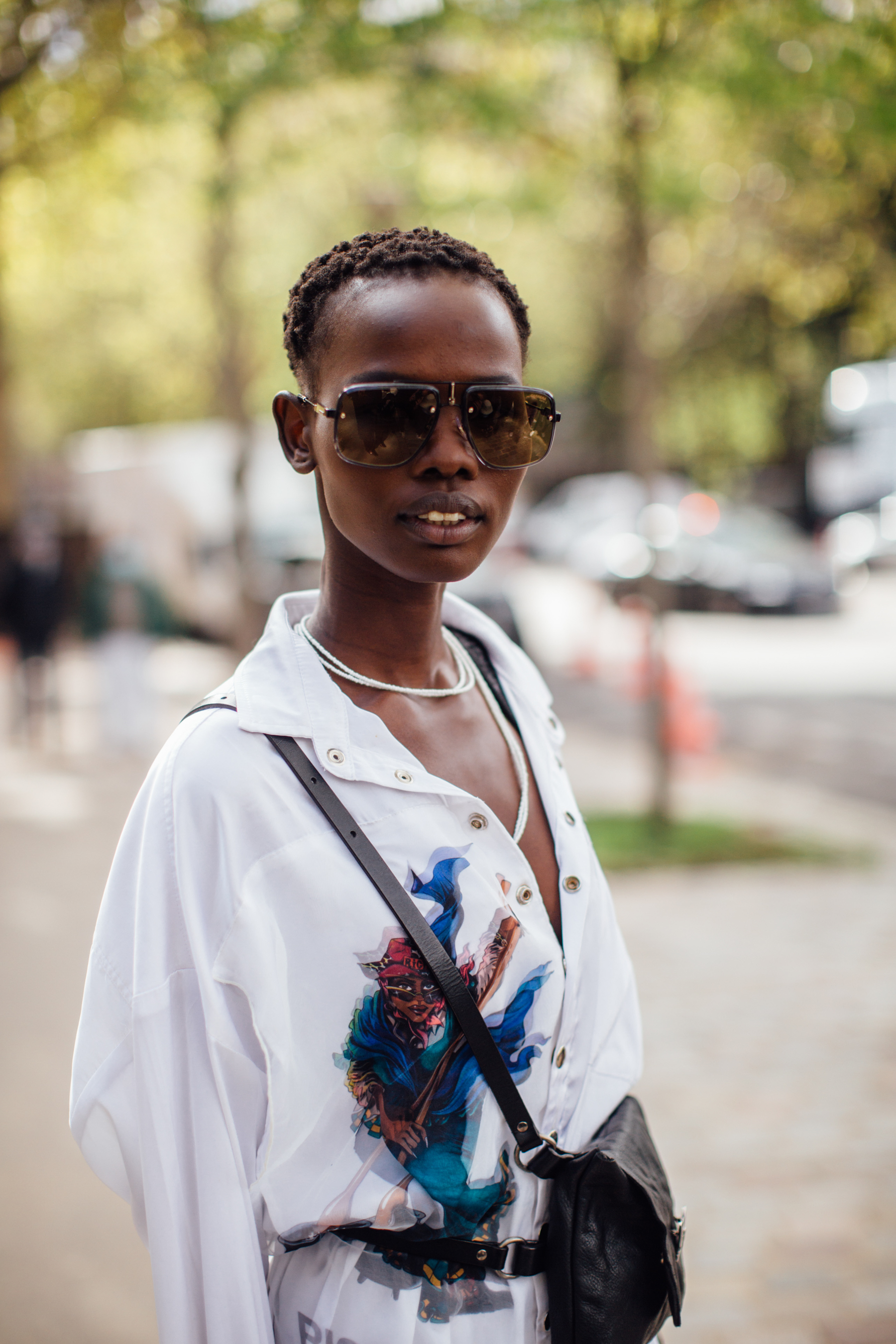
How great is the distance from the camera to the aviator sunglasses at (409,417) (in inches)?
54.7

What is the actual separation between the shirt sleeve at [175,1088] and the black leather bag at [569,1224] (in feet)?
0.43

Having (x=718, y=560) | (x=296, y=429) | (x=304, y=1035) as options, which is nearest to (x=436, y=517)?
(x=296, y=429)

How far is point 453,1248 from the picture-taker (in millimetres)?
1428

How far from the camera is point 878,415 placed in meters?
22.7

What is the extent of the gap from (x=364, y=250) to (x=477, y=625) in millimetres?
663

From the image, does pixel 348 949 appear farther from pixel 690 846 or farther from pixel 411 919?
pixel 690 846

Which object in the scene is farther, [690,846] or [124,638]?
[124,638]

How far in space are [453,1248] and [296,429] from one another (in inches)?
43.1

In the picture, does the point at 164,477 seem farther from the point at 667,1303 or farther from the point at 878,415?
the point at 667,1303

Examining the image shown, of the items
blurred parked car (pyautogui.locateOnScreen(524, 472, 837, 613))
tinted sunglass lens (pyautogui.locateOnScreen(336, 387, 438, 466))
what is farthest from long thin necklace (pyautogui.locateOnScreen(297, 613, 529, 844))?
blurred parked car (pyautogui.locateOnScreen(524, 472, 837, 613))

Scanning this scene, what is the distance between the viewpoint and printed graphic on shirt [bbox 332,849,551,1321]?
1.37 meters

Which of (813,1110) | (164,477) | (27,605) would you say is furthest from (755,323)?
(813,1110)

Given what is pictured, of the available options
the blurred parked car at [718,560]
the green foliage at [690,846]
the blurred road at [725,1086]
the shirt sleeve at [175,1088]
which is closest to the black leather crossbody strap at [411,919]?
the shirt sleeve at [175,1088]

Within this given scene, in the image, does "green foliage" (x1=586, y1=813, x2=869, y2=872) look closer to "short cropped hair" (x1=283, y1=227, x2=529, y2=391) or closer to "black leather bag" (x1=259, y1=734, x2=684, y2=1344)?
"black leather bag" (x1=259, y1=734, x2=684, y2=1344)
